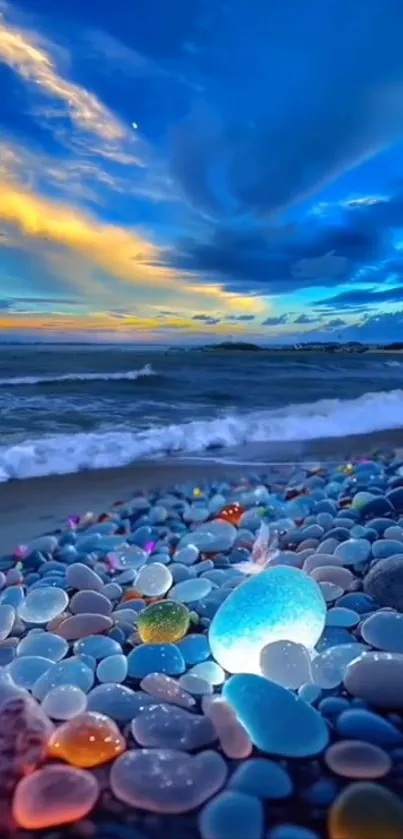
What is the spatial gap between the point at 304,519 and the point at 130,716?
5.19 feet

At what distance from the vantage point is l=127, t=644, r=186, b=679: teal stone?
1.30 m

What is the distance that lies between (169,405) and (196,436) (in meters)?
2.79

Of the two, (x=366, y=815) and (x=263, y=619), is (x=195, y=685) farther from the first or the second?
(x=366, y=815)

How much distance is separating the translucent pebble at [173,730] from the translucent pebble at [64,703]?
5.0 inches

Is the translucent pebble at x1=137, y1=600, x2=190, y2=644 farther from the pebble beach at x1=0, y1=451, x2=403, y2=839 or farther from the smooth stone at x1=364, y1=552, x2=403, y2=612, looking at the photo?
the smooth stone at x1=364, y1=552, x2=403, y2=612

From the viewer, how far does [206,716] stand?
1068 millimetres

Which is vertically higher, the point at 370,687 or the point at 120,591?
the point at 370,687

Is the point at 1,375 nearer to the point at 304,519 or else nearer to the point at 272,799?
the point at 304,519

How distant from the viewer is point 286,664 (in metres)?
1.17

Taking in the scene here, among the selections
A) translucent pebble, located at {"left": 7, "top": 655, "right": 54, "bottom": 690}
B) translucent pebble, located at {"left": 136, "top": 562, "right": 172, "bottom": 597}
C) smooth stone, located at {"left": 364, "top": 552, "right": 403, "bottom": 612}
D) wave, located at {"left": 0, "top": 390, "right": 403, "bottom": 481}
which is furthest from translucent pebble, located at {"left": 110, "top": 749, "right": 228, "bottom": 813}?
wave, located at {"left": 0, "top": 390, "right": 403, "bottom": 481}

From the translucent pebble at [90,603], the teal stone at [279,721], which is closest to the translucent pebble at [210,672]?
the teal stone at [279,721]

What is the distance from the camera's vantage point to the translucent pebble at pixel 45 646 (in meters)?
1.40

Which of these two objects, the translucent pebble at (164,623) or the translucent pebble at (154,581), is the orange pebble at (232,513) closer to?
the translucent pebble at (154,581)

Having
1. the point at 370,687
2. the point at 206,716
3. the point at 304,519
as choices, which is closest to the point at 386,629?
the point at 370,687
